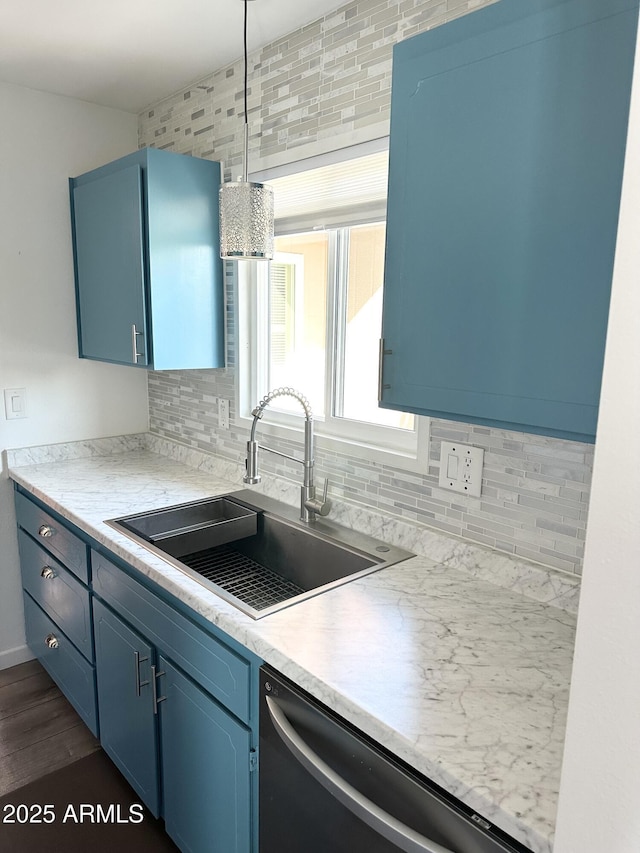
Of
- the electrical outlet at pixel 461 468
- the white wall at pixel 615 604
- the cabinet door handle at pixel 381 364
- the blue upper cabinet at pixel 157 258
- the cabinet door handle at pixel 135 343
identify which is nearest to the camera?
the white wall at pixel 615 604

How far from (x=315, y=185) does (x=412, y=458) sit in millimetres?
986

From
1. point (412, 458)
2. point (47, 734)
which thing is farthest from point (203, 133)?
point (47, 734)

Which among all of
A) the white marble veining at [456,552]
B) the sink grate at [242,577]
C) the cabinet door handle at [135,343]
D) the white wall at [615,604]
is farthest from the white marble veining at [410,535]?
the white wall at [615,604]

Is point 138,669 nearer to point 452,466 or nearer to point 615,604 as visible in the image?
point 452,466

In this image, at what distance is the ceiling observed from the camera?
1.74 meters

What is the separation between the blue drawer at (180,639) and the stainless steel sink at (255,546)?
5.4 inches

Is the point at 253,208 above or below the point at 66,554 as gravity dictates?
above

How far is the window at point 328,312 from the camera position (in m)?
1.84

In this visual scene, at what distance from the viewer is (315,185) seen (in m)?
1.97

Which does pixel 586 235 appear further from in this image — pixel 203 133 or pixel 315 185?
pixel 203 133

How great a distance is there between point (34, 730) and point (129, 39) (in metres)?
2.51

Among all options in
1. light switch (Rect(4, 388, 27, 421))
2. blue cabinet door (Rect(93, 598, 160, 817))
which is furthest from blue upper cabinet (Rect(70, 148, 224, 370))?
blue cabinet door (Rect(93, 598, 160, 817))

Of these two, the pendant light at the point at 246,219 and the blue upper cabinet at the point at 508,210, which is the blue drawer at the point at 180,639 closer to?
the blue upper cabinet at the point at 508,210

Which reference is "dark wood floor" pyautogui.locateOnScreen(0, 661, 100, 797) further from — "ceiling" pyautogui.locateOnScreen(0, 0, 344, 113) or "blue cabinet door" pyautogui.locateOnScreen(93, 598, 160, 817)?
"ceiling" pyautogui.locateOnScreen(0, 0, 344, 113)
